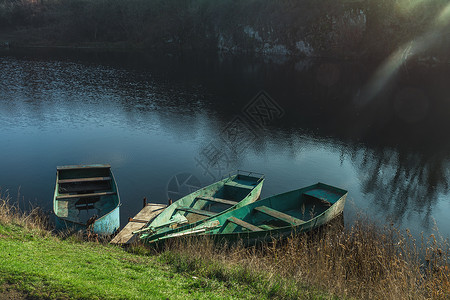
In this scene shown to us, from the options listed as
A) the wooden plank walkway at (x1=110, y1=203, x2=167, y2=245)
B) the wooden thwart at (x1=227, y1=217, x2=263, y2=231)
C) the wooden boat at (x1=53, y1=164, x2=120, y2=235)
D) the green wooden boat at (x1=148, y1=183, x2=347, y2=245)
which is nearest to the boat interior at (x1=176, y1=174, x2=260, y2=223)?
the wooden thwart at (x1=227, y1=217, x2=263, y2=231)

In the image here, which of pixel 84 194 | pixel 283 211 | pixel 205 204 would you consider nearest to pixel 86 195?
pixel 84 194

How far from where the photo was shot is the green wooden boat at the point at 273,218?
18.1 m

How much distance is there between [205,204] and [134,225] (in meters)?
5.18

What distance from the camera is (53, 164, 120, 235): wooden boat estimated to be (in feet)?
68.8

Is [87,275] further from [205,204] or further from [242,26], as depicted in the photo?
[242,26]

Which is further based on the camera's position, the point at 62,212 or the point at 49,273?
the point at 62,212

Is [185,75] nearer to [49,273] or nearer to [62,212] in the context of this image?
[62,212]

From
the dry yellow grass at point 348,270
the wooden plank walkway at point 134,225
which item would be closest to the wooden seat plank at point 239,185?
the wooden plank walkway at point 134,225

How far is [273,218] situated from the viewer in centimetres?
2123

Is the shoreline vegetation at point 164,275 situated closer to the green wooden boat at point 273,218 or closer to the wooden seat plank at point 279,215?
the green wooden boat at point 273,218

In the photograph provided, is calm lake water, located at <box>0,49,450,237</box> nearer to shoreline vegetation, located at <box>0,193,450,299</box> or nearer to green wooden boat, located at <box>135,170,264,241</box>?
green wooden boat, located at <box>135,170,264,241</box>

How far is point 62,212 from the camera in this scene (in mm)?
21594

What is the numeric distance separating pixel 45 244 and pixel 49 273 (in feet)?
14.8

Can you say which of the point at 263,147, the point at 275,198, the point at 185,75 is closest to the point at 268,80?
the point at 185,75
